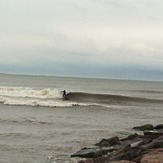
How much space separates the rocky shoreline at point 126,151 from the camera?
302 inches

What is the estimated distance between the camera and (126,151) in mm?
9258

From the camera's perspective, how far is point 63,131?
15461 mm

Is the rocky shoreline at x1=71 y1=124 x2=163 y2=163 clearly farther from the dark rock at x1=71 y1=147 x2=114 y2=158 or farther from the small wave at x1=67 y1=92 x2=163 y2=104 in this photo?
the small wave at x1=67 y1=92 x2=163 y2=104

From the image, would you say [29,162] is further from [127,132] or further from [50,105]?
[50,105]

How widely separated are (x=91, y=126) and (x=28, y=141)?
476cm

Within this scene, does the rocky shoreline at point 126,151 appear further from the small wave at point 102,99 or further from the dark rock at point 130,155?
the small wave at point 102,99

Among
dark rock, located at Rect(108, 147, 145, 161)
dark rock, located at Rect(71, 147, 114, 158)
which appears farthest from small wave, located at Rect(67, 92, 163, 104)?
dark rock, located at Rect(108, 147, 145, 161)

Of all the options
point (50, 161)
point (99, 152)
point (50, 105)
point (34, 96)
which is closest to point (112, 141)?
point (99, 152)

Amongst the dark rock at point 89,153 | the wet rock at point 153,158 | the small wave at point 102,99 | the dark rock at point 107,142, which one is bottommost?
the dark rock at point 89,153

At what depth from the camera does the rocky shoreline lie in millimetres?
7663

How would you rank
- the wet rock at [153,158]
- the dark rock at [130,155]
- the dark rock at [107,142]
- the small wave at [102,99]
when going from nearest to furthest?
1. the wet rock at [153,158]
2. the dark rock at [130,155]
3. the dark rock at [107,142]
4. the small wave at [102,99]

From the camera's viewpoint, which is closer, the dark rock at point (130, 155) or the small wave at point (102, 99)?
the dark rock at point (130, 155)

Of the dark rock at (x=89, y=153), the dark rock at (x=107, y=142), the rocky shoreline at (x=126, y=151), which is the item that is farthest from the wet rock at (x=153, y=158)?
the dark rock at (x=107, y=142)

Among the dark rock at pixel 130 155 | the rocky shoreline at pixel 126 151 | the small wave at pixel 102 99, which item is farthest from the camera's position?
the small wave at pixel 102 99
